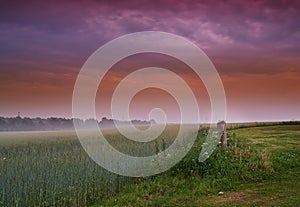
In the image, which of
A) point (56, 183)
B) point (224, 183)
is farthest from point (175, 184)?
point (56, 183)

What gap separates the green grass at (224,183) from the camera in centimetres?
1162

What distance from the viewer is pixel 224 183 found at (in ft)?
45.2

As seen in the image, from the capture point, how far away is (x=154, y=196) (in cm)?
1246

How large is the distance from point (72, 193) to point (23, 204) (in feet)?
6.36

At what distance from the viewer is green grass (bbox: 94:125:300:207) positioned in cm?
1162

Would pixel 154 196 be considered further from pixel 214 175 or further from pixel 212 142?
pixel 212 142

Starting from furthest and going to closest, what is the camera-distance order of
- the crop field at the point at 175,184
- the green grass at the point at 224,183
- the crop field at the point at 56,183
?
1. the crop field at the point at 56,183
2. the crop field at the point at 175,184
3. the green grass at the point at 224,183

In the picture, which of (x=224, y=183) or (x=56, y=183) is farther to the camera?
(x=56, y=183)

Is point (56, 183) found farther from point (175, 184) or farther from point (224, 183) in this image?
point (224, 183)

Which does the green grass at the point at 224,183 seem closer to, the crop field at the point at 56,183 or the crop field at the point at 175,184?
the crop field at the point at 175,184

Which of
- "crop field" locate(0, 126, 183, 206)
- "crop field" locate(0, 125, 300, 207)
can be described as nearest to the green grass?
"crop field" locate(0, 125, 300, 207)

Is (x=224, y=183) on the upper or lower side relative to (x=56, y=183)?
upper

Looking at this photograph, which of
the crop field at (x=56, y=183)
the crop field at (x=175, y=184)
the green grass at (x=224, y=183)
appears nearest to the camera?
the green grass at (x=224, y=183)

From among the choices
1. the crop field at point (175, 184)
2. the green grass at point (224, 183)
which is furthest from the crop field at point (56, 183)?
the green grass at point (224, 183)
